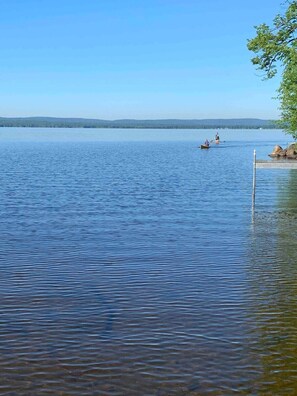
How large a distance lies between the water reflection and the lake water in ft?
0.13

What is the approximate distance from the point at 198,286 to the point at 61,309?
4488 millimetres

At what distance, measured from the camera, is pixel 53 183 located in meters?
49.4

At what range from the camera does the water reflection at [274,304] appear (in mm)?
11430

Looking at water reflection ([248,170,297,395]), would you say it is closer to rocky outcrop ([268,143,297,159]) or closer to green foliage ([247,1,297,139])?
green foliage ([247,1,297,139])

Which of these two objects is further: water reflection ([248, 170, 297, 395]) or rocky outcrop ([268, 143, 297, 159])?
rocky outcrop ([268, 143, 297, 159])

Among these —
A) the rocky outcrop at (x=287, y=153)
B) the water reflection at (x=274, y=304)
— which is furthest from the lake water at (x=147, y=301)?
the rocky outcrop at (x=287, y=153)

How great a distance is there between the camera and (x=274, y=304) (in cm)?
1585

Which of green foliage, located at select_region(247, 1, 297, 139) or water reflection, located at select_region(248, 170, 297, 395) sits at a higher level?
green foliage, located at select_region(247, 1, 297, 139)

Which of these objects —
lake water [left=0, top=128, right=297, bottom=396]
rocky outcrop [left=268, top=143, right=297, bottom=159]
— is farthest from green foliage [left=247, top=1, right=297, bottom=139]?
rocky outcrop [left=268, top=143, right=297, bottom=159]

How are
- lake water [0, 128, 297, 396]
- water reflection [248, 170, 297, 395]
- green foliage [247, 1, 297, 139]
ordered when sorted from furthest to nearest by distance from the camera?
1. green foliage [247, 1, 297, 139]
2. water reflection [248, 170, 297, 395]
3. lake water [0, 128, 297, 396]

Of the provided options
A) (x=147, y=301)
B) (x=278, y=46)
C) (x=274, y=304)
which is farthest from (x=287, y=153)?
(x=147, y=301)

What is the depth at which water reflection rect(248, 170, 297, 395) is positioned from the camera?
11.4 m

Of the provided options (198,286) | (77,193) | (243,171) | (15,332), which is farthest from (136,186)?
(15,332)

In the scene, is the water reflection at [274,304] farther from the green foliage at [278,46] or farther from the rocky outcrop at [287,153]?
the rocky outcrop at [287,153]
